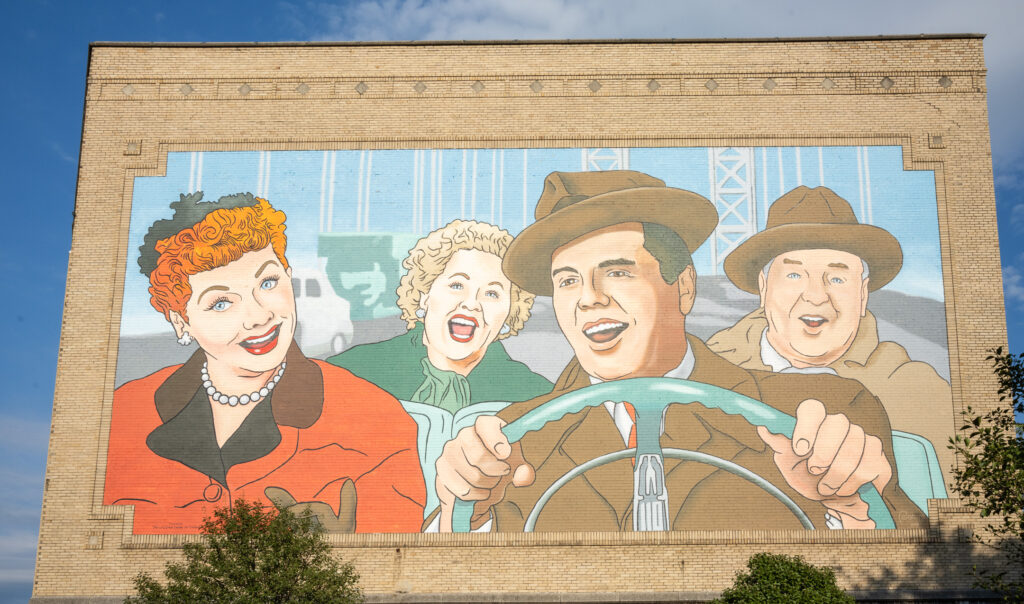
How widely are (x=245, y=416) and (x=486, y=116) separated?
28.5 ft

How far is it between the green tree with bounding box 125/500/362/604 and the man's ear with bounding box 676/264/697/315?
9.06 meters

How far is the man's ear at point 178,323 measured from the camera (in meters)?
21.6

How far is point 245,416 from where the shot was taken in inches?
827

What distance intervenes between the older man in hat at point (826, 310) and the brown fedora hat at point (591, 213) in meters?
1.40

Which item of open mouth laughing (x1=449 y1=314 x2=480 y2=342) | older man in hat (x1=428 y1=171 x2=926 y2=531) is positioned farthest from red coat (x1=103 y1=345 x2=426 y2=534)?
open mouth laughing (x1=449 y1=314 x2=480 y2=342)

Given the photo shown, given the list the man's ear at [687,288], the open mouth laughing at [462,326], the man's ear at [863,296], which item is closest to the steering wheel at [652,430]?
the man's ear at [687,288]

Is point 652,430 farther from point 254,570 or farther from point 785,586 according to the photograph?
point 254,570

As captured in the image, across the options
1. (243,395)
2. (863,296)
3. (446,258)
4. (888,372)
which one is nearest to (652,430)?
(888,372)

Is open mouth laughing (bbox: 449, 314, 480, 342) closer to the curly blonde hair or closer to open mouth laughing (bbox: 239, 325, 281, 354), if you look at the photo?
the curly blonde hair

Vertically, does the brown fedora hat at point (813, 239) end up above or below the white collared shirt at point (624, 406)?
above

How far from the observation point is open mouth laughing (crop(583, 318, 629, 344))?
69.4ft

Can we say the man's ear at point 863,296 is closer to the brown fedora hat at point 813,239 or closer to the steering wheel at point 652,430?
the brown fedora hat at point 813,239

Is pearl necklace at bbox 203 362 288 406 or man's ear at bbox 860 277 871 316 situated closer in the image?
pearl necklace at bbox 203 362 288 406

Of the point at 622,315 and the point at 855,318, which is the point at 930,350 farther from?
the point at 622,315
